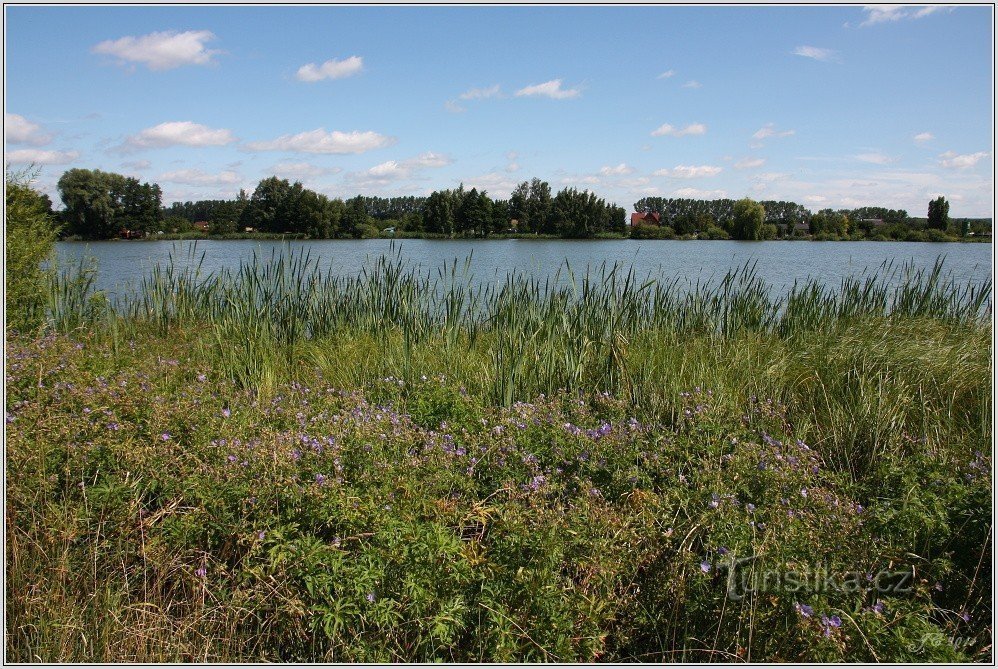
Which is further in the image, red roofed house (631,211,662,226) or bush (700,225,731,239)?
red roofed house (631,211,662,226)

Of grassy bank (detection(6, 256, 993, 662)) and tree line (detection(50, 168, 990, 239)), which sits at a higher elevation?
tree line (detection(50, 168, 990, 239))

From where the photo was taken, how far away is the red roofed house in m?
54.6

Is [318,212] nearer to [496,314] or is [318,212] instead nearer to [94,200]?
[94,200]

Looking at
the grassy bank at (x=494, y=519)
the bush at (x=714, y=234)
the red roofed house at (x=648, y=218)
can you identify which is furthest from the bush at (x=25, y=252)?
the red roofed house at (x=648, y=218)

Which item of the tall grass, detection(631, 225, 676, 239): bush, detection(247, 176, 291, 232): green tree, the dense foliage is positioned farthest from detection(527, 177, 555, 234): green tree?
the tall grass

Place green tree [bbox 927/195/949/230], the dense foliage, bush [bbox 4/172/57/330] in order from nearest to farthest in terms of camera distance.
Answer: bush [bbox 4/172/57/330] < the dense foliage < green tree [bbox 927/195/949/230]

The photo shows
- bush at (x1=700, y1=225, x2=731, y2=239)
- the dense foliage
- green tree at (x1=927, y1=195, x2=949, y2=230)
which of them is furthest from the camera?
bush at (x1=700, y1=225, x2=731, y2=239)

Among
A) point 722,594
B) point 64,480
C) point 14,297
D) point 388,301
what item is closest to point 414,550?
point 722,594

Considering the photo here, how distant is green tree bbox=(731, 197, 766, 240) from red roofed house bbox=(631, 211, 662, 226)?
7.74 m

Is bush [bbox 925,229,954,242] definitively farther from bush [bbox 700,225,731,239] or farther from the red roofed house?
the red roofed house

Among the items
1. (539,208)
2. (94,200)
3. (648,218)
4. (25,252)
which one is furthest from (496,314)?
(648,218)

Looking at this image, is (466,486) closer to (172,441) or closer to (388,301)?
(172,441)

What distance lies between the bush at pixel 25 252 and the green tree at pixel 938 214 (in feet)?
77.2

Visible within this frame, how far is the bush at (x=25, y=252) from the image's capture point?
5949 mm
